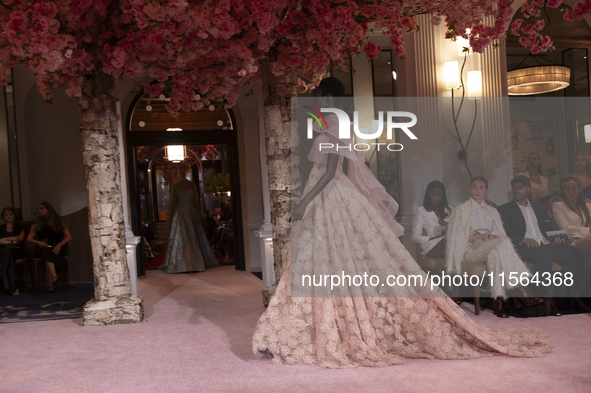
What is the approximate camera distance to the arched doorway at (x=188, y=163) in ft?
24.5

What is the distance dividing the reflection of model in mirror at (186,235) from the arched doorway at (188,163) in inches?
16.1

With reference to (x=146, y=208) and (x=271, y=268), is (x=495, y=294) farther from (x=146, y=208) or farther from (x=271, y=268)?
(x=146, y=208)

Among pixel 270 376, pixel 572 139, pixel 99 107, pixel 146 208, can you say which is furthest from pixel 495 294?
pixel 146 208

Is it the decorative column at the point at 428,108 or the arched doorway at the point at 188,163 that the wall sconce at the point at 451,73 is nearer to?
the decorative column at the point at 428,108

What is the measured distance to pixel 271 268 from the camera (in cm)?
539

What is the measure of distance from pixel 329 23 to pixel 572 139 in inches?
244

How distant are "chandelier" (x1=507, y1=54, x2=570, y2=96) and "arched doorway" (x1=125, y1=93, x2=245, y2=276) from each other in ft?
13.1

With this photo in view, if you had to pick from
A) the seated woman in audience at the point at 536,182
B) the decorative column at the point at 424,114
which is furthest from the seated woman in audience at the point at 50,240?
the seated woman in audience at the point at 536,182

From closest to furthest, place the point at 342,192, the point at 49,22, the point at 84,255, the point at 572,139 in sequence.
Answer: the point at 342,192
the point at 49,22
the point at 84,255
the point at 572,139

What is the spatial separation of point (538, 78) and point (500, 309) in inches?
156

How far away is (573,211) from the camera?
461cm

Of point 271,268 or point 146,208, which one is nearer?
point 271,268

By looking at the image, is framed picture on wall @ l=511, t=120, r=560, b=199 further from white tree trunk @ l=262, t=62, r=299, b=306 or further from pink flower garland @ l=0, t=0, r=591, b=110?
white tree trunk @ l=262, t=62, r=299, b=306

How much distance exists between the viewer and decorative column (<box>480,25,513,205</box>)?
5.62m
